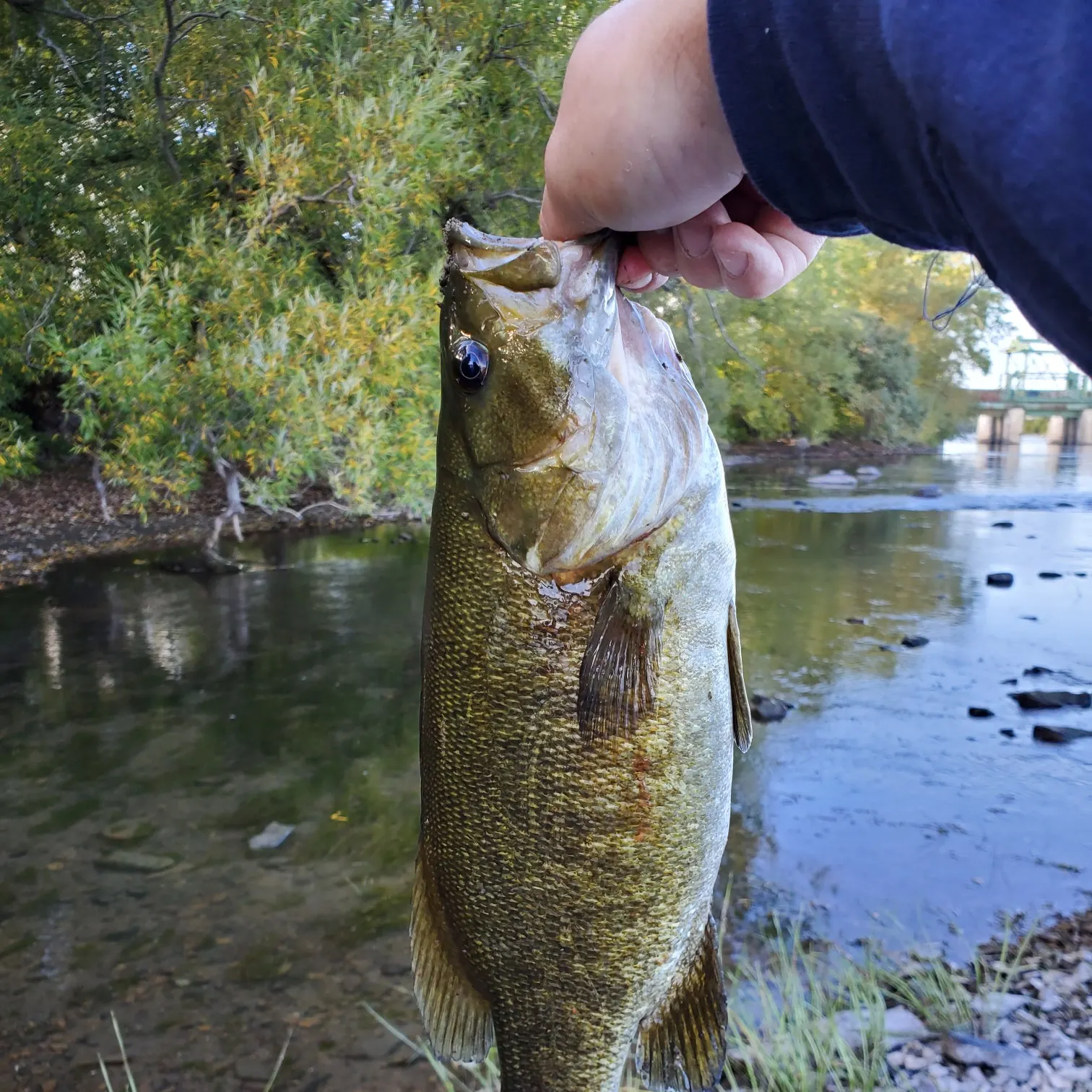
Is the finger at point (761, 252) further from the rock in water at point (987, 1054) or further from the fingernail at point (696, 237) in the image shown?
→ the rock in water at point (987, 1054)

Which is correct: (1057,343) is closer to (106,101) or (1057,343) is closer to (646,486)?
(646,486)

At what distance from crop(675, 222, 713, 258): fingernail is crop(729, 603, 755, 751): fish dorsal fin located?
2.15 ft

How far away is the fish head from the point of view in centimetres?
158

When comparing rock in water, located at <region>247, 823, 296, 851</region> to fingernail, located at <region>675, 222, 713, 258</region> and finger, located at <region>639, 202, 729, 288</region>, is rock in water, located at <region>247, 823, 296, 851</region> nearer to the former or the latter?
finger, located at <region>639, 202, 729, 288</region>

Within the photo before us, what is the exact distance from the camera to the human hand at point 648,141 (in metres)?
1.04

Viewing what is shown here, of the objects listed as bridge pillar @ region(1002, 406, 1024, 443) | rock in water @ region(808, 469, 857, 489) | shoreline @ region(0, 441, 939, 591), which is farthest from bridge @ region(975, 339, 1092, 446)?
shoreline @ region(0, 441, 939, 591)

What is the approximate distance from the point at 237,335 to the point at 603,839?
22.1 ft

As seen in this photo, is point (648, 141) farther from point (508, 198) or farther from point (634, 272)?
point (508, 198)

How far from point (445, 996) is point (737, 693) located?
83cm

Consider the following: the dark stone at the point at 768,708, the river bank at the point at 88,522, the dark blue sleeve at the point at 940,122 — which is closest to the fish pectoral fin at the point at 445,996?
A: the dark blue sleeve at the point at 940,122

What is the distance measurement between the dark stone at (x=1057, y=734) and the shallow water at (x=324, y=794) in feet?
0.32

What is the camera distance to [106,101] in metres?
10.5

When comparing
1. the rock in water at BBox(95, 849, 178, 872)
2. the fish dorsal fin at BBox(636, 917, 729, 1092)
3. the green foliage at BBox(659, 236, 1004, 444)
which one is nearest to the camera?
the fish dorsal fin at BBox(636, 917, 729, 1092)

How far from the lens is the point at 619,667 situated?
1605mm
